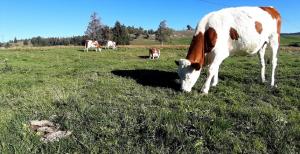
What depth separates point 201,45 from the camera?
11922 mm

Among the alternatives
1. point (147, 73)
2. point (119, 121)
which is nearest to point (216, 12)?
point (147, 73)

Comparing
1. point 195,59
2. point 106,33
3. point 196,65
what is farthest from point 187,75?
point 106,33

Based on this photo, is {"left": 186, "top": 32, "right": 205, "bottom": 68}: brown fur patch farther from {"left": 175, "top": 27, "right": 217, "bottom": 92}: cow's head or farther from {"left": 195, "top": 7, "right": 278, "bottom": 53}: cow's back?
{"left": 195, "top": 7, "right": 278, "bottom": 53}: cow's back

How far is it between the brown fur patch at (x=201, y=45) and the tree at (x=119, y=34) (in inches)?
3459

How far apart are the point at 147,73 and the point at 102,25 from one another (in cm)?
8483

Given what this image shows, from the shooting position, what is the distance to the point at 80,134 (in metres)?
7.64

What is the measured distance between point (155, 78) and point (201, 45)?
10.8 ft

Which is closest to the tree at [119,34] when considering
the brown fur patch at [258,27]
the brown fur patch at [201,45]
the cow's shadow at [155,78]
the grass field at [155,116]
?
the cow's shadow at [155,78]

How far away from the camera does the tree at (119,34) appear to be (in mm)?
99500

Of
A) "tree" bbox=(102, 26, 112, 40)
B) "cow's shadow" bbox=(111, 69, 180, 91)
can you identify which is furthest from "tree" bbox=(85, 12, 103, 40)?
"cow's shadow" bbox=(111, 69, 180, 91)

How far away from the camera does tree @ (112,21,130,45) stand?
99500 millimetres

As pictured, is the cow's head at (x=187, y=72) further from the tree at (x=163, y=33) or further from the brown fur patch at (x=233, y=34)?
the tree at (x=163, y=33)

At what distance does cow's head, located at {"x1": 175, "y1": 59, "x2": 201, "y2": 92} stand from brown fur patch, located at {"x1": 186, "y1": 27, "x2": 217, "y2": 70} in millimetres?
201

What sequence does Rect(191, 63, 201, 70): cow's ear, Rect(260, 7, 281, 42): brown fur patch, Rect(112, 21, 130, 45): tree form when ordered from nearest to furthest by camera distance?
1. Rect(191, 63, 201, 70): cow's ear
2. Rect(260, 7, 281, 42): brown fur patch
3. Rect(112, 21, 130, 45): tree
